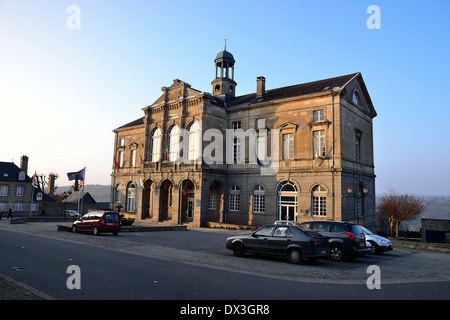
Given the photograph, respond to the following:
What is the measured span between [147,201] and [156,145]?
279 inches

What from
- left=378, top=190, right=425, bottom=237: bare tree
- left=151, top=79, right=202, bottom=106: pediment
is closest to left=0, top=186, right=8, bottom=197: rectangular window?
left=151, top=79, right=202, bottom=106: pediment

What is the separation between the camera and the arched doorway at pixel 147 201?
37.4 m

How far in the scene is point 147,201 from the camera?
1523 inches

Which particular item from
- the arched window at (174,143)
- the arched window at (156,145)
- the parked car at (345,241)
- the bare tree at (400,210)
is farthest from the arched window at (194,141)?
the bare tree at (400,210)

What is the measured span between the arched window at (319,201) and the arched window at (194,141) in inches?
472

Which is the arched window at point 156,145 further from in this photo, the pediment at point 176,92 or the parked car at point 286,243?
the parked car at point 286,243

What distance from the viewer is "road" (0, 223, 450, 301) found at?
7555mm

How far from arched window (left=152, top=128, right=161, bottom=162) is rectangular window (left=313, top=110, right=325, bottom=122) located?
58.9ft

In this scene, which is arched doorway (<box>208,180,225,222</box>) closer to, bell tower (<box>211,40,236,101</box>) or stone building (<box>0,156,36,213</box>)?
bell tower (<box>211,40,236,101</box>)

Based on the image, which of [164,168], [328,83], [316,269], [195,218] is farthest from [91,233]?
[328,83]

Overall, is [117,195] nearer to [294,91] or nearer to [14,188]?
[14,188]

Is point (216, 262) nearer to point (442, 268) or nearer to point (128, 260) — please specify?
point (128, 260)

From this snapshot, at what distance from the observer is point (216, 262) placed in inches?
480

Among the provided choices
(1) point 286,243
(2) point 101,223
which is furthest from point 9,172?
(1) point 286,243
